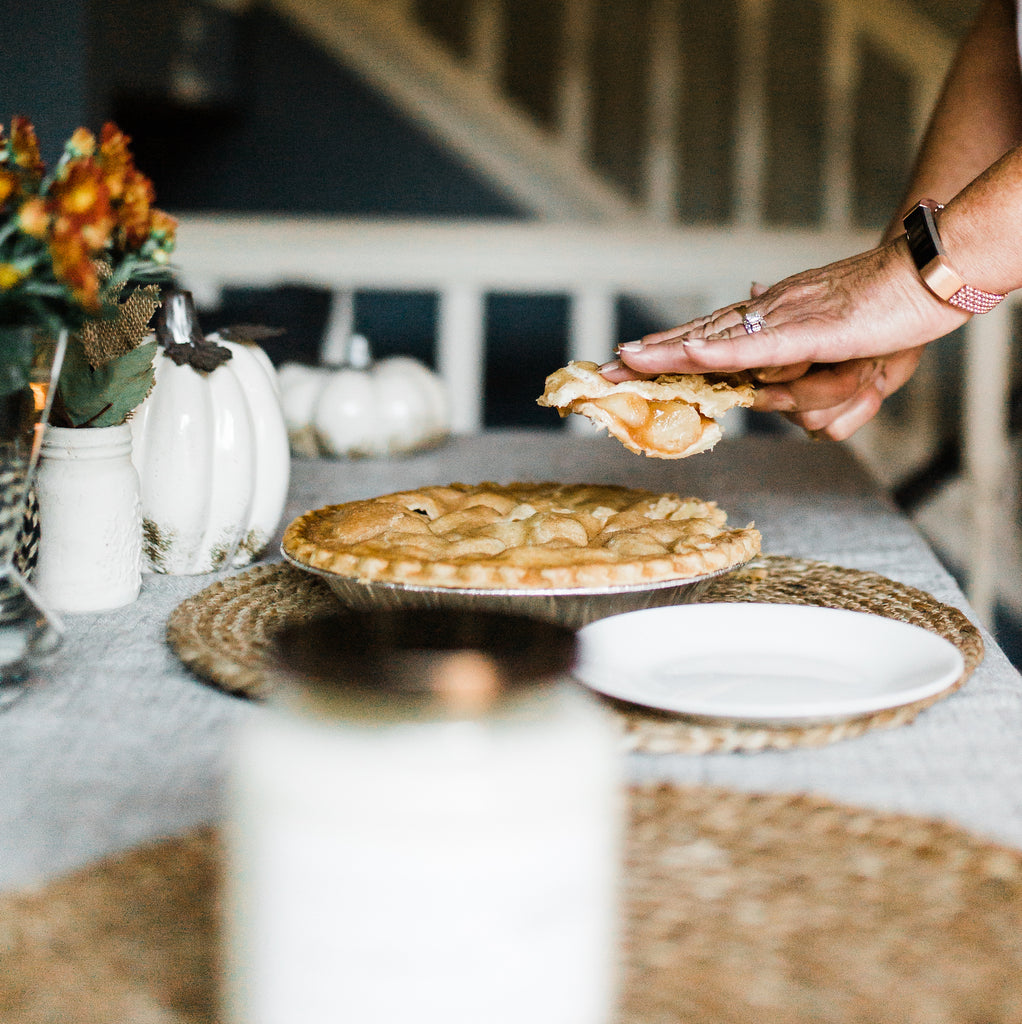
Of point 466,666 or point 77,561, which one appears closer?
point 466,666

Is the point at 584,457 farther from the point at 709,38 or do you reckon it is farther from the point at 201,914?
the point at 709,38

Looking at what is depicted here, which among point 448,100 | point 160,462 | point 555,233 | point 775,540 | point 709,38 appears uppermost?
point 709,38

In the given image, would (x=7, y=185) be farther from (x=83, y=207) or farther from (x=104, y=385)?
(x=104, y=385)

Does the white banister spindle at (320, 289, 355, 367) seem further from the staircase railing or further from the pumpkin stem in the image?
the pumpkin stem

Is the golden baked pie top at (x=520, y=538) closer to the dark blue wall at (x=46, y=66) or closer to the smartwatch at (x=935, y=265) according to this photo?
the smartwatch at (x=935, y=265)

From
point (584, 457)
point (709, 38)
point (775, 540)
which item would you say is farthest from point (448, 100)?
point (775, 540)

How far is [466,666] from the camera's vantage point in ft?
1.21

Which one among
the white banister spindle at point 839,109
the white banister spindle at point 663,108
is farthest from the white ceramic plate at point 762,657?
the white banister spindle at point 663,108

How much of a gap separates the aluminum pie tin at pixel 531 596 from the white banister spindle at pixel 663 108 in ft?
10.7

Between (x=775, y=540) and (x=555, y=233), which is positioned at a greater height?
(x=555, y=233)

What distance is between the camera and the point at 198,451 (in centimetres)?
98

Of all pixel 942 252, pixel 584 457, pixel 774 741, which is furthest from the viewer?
pixel 584 457

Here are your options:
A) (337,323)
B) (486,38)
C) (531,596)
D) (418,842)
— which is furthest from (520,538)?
(486,38)

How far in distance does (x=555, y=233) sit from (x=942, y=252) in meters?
1.74
